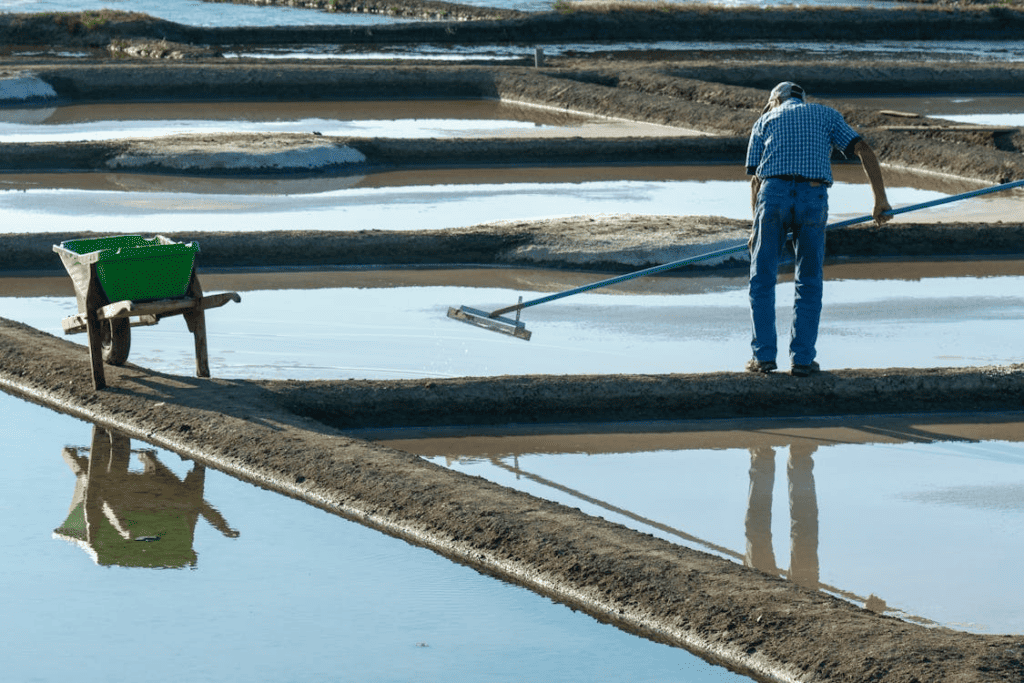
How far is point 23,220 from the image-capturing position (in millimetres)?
9758

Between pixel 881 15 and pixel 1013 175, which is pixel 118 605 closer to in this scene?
pixel 1013 175

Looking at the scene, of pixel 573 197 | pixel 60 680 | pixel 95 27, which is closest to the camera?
pixel 60 680

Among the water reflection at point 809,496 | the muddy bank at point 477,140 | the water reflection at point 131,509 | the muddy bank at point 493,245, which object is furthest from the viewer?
the muddy bank at point 477,140

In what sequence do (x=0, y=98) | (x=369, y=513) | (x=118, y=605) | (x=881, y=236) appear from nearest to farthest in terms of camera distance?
(x=118, y=605)
(x=369, y=513)
(x=881, y=236)
(x=0, y=98)

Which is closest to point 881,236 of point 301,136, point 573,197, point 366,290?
point 573,197

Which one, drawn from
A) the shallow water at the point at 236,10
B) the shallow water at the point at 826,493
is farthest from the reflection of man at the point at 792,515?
the shallow water at the point at 236,10

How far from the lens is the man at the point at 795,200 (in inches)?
233

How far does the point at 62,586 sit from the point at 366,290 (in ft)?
13.9

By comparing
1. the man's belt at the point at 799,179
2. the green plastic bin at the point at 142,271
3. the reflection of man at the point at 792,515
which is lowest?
the reflection of man at the point at 792,515

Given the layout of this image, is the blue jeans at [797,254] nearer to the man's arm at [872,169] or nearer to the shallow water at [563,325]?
the man's arm at [872,169]

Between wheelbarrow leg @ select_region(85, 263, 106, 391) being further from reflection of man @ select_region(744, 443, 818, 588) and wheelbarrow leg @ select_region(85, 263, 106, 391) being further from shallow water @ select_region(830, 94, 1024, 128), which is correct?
shallow water @ select_region(830, 94, 1024, 128)

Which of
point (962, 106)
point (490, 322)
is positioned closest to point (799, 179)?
point (490, 322)

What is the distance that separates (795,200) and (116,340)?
2.83 m

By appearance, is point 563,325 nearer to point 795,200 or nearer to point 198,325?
point 795,200
